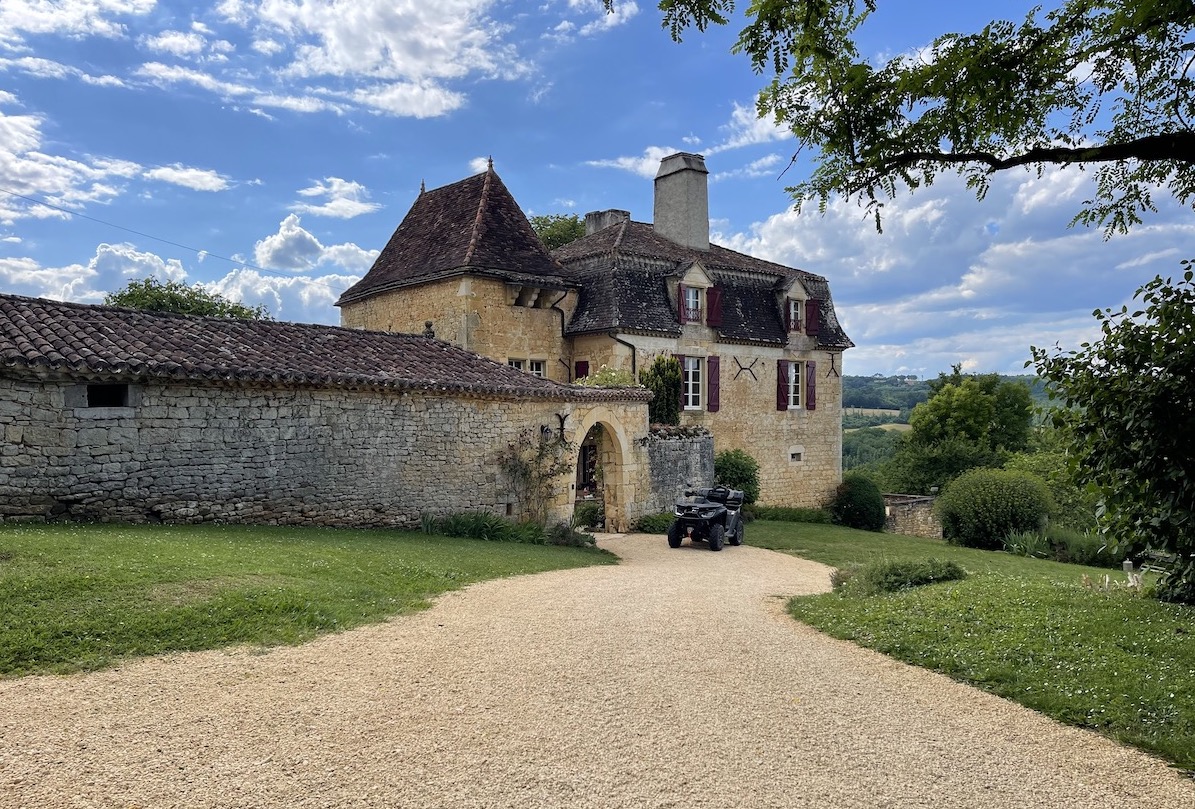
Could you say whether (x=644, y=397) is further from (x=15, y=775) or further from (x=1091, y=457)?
(x=15, y=775)

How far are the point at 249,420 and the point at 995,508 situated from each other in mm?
18624

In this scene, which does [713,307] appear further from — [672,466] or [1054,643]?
[1054,643]

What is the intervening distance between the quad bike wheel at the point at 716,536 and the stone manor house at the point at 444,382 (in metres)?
3.01

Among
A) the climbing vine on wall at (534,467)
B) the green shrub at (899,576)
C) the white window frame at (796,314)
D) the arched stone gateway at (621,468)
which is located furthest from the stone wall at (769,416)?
the green shrub at (899,576)

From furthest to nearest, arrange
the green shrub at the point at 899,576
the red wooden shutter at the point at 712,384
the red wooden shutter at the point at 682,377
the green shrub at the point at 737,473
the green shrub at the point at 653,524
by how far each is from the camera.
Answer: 1. the red wooden shutter at the point at 712,384
2. the red wooden shutter at the point at 682,377
3. the green shrub at the point at 737,473
4. the green shrub at the point at 653,524
5. the green shrub at the point at 899,576

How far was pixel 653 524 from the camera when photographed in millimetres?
18797

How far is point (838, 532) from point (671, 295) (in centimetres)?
835

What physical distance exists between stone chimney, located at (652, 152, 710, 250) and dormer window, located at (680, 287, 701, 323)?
118 inches

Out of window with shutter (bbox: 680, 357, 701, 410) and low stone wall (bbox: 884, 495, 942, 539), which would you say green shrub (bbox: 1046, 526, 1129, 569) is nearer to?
low stone wall (bbox: 884, 495, 942, 539)

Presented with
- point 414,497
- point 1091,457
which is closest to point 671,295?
point 414,497

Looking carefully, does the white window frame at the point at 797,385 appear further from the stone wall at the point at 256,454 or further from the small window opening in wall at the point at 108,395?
the small window opening in wall at the point at 108,395

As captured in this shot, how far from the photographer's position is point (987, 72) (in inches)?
225

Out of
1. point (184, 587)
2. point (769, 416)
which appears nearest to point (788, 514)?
point (769, 416)

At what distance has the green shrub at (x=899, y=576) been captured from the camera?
991 cm
